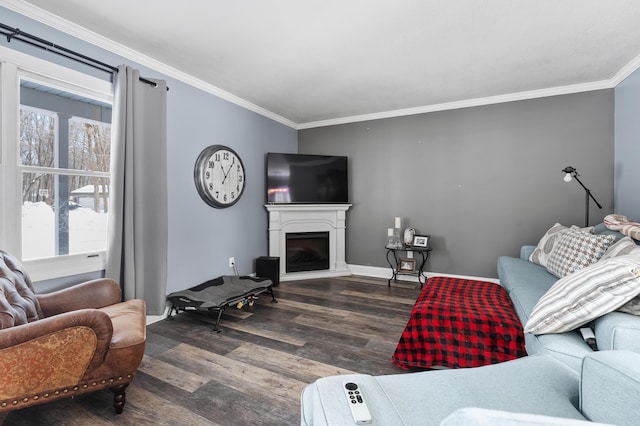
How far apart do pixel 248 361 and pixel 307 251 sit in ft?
8.35

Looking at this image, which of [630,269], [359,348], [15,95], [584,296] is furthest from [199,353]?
[630,269]

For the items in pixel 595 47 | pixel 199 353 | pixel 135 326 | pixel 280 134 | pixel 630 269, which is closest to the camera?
pixel 630 269

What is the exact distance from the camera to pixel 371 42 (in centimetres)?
253

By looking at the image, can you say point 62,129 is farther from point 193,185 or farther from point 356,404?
point 356,404

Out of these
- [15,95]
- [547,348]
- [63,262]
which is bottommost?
[547,348]

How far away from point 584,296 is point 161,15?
308cm

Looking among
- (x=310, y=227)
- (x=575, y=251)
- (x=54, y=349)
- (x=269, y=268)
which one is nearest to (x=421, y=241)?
(x=310, y=227)

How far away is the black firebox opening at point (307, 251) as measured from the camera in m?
4.58

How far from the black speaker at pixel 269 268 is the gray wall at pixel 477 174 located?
1.36m

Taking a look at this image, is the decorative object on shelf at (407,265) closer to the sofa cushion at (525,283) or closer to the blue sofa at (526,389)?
the sofa cushion at (525,283)

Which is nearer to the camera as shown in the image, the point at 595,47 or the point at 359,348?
the point at 359,348

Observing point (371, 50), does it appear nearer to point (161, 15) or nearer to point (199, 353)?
point (161, 15)

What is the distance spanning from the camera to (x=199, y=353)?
2.32 metres

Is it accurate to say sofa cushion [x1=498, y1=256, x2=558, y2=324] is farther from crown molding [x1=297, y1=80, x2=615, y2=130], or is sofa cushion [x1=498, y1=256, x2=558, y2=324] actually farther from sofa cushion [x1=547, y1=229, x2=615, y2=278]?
crown molding [x1=297, y1=80, x2=615, y2=130]
